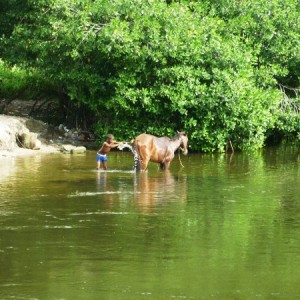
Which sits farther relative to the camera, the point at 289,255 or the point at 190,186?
the point at 190,186

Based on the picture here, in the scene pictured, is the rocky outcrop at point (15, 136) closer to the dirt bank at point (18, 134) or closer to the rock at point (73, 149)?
the dirt bank at point (18, 134)

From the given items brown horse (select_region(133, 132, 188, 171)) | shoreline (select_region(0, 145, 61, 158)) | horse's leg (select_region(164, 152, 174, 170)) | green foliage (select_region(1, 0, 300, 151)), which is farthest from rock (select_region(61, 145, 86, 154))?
horse's leg (select_region(164, 152, 174, 170))

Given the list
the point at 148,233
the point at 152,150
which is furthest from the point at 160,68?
the point at 148,233

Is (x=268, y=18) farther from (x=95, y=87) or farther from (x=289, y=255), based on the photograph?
(x=289, y=255)

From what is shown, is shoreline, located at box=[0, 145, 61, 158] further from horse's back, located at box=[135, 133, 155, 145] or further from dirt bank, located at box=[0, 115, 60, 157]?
horse's back, located at box=[135, 133, 155, 145]

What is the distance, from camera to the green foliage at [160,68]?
24.3 m

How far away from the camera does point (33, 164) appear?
22.0m

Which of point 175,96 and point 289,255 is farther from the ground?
point 175,96

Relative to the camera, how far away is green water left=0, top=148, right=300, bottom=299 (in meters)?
10.4

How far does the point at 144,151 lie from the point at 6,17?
9.50 metres

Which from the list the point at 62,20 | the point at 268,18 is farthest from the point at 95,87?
the point at 268,18

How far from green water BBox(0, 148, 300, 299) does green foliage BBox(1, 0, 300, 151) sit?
10.7 ft

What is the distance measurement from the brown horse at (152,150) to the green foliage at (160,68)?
300 centimetres

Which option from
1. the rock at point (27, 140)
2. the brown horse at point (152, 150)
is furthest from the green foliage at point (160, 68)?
the brown horse at point (152, 150)
